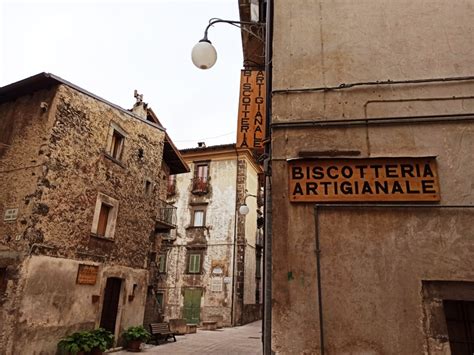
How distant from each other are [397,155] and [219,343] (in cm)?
1140

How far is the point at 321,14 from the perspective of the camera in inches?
186

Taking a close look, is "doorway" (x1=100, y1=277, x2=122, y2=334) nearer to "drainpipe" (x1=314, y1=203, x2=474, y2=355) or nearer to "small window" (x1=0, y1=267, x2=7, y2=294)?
"small window" (x1=0, y1=267, x2=7, y2=294)

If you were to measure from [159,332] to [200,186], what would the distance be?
1140 cm

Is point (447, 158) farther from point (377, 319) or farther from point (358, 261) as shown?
point (377, 319)

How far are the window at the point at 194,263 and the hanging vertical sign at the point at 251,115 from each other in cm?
1721

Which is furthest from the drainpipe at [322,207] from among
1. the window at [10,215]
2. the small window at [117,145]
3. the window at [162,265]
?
the window at [162,265]

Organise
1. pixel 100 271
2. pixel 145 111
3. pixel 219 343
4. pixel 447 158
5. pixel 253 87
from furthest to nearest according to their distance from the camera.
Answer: pixel 145 111
pixel 219 343
pixel 100 271
pixel 253 87
pixel 447 158

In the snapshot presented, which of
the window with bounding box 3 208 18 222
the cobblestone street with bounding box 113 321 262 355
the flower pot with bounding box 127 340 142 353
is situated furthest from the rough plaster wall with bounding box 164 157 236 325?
the window with bounding box 3 208 18 222

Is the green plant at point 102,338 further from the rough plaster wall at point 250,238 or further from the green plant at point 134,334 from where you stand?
the rough plaster wall at point 250,238

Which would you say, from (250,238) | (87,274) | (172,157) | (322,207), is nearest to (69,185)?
(87,274)

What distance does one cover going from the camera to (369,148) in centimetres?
393

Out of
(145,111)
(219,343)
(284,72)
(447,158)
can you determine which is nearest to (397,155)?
(447,158)

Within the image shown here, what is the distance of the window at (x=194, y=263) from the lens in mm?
21281

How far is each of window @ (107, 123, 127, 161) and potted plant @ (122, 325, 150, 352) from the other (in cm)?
604
